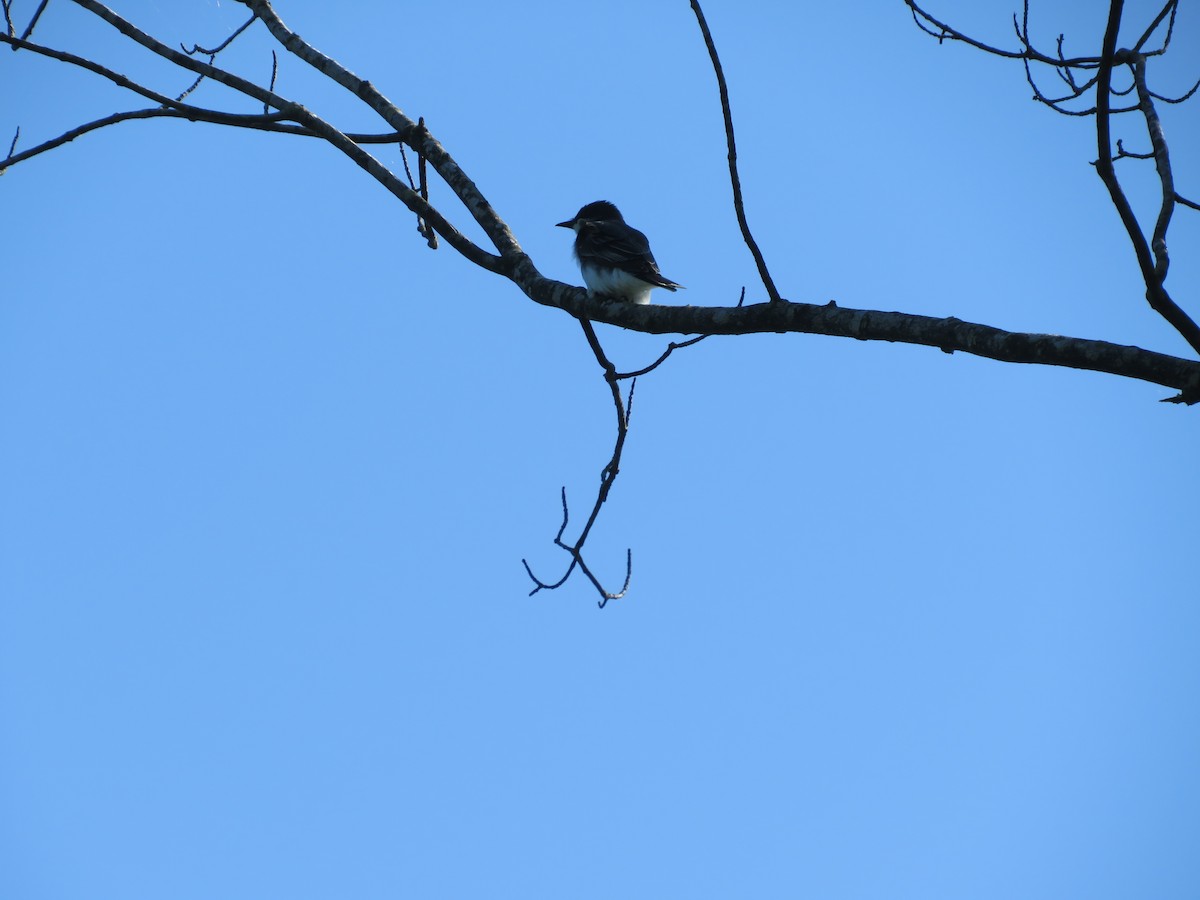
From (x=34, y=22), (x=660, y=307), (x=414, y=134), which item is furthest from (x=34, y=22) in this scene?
(x=660, y=307)

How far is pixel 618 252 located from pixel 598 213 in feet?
5.86

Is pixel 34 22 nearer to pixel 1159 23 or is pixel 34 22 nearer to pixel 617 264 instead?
pixel 617 264

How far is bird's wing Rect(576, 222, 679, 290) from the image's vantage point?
6.80 m

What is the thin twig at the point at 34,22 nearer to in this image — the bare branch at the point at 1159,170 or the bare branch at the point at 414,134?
the bare branch at the point at 414,134

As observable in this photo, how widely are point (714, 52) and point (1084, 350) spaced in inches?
60.9

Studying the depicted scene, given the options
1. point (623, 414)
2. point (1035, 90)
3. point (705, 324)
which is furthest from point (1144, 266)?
point (1035, 90)

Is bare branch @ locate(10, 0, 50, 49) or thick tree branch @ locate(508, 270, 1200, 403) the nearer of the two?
thick tree branch @ locate(508, 270, 1200, 403)

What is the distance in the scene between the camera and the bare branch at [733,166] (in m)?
3.30

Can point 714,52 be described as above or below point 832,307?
above

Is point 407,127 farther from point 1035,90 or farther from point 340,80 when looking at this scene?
point 1035,90

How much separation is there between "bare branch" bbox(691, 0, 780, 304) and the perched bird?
303 centimetres

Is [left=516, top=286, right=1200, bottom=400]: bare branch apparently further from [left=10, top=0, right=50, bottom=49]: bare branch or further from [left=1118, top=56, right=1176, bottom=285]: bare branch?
[left=10, top=0, right=50, bottom=49]: bare branch

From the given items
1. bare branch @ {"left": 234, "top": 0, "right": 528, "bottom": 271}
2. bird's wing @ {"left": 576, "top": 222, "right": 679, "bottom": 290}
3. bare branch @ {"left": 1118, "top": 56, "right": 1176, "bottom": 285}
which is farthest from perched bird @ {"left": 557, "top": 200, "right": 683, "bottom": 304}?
bare branch @ {"left": 1118, "top": 56, "right": 1176, "bottom": 285}

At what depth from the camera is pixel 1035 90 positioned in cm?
502
